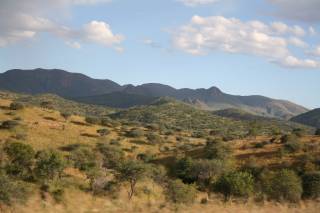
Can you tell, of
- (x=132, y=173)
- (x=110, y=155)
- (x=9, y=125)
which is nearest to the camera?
(x=132, y=173)

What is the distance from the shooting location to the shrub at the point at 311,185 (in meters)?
47.9

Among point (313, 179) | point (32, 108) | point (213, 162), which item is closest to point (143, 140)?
point (32, 108)

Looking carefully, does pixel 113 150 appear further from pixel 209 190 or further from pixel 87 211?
pixel 87 211

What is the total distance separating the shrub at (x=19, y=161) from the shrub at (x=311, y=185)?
109ft

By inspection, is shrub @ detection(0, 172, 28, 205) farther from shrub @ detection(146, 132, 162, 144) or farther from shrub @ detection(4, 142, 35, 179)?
shrub @ detection(146, 132, 162, 144)

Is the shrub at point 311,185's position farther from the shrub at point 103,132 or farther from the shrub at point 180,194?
the shrub at point 103,132

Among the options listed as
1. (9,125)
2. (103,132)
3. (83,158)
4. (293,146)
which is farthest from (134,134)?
(293,146)

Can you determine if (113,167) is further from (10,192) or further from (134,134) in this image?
(134,134)

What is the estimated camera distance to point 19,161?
5359cm

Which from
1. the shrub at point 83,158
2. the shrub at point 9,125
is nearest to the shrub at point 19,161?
the shrub at point 83,158

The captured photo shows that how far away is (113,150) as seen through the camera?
3268 inches

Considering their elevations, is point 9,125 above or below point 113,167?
above

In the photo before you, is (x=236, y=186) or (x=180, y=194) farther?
(x=236, y=186)

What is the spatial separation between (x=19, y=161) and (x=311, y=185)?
3659 centimetres
